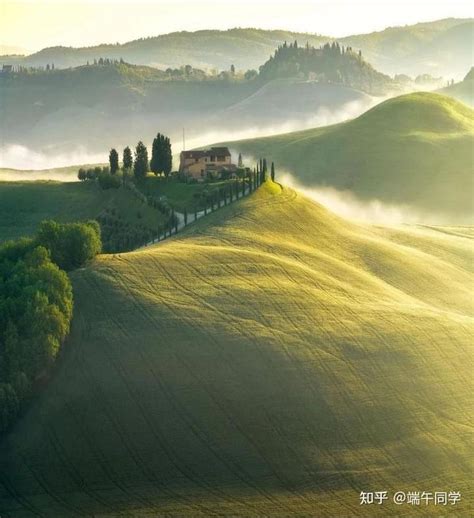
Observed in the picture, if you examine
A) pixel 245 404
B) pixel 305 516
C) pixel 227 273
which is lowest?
pixel 305 516

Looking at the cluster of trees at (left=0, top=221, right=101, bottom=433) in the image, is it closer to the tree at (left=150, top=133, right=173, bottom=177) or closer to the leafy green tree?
the leafy green tree

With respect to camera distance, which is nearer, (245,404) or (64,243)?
(245,404)

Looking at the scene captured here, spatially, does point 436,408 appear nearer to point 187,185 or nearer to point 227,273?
point 227,273

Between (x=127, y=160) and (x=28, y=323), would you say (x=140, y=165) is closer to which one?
(x=127, y=160)

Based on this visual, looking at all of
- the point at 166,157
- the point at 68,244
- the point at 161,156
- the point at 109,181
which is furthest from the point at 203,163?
the point at 68,244

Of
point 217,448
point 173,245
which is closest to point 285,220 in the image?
point 173,245

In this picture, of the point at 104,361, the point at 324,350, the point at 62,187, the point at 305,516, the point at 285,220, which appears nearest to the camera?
the point at 305,516

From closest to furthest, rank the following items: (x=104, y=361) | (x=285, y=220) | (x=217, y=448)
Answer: (x=217, y=448)
(x=104, y=361)
(x=285, y=220)
